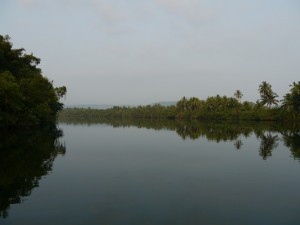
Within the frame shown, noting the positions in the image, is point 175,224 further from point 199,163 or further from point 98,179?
point 199,163

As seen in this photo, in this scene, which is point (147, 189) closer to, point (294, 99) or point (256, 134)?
point (256, 134)

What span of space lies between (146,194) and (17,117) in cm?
3687

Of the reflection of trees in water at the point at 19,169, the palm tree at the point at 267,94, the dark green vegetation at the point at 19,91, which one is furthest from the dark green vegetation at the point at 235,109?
the reflection of trees in water at the point at 19,169

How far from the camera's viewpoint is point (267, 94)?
322ft

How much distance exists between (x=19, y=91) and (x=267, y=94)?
78.7 m

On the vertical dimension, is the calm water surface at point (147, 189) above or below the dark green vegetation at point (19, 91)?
below

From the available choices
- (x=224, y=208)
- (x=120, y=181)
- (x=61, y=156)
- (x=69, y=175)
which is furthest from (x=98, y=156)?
(x=224, y=208)

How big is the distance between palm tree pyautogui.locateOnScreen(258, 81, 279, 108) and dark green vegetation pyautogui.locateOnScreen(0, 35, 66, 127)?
6650 cm

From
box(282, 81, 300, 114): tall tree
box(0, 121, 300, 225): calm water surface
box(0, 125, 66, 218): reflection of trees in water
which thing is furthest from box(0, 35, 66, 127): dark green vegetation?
box(282, 81, 300, 114): tall tree

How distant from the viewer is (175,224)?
10805 mm

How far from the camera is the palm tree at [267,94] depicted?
96.4m

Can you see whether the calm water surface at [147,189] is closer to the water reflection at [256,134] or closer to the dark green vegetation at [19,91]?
the water reflection at [256,134]

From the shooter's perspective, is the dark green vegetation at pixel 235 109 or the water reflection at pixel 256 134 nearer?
the water reflection at pixel 256 134

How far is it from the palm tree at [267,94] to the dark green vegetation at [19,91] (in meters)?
66.5
